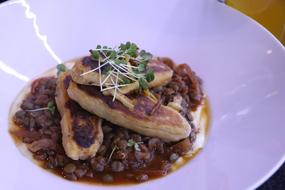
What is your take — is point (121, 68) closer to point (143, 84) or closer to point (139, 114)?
point (143, 84)

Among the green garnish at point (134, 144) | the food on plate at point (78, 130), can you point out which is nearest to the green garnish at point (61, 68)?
the food on plate at point (78, 130)

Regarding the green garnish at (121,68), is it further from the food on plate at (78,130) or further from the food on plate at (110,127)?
the food on plate at (78,130)

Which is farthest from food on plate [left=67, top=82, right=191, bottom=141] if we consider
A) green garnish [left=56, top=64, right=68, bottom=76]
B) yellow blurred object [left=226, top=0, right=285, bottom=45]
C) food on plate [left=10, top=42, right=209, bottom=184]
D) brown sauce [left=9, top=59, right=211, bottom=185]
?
yellow blurred object [left=226, top=0, right=285, bottom=45]

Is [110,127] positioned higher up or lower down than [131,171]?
higher up

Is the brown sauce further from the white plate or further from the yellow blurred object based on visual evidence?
the yellow blurred object

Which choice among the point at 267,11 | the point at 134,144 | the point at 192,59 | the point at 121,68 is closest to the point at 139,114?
the point at 134,144
